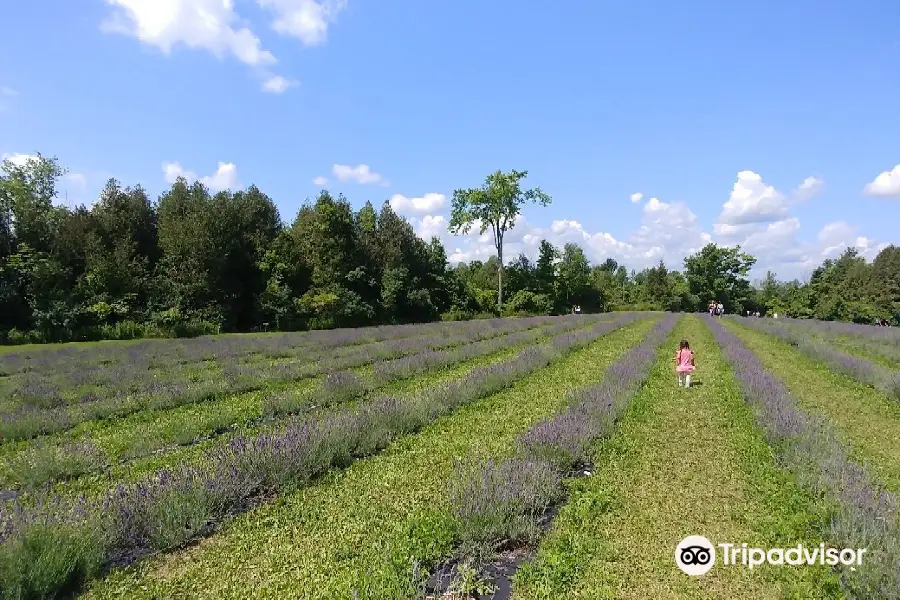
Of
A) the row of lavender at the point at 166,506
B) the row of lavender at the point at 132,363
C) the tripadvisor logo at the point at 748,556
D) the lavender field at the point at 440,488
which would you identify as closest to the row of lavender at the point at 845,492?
the lavender field at the point at 440,488

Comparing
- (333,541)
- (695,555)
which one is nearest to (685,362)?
(695,555)

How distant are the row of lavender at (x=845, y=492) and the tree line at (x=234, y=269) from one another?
1230 inches

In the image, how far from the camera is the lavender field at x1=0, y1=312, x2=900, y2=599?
13.4ft

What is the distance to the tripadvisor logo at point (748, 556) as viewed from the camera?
4352 mm

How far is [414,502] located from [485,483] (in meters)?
0.99

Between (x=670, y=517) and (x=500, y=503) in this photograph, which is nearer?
(x=500, y=503)

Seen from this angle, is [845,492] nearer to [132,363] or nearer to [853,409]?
[853,409]

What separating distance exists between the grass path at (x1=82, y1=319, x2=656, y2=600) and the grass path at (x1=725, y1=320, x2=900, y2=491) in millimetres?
5561

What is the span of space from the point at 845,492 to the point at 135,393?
45.7ft

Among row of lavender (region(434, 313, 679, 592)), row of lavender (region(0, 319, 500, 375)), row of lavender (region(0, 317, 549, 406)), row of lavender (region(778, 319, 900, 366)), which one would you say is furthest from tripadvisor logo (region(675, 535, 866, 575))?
row of lavender (region(778, 319, 900, 366))

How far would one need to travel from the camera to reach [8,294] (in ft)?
90.5

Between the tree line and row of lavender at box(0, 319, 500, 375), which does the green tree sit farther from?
row of lavender at box(0, 319, 500, 375)

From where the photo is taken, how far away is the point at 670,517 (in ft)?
17.3

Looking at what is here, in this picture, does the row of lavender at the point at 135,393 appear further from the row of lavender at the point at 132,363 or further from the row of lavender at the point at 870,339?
the row of lavender at the point at 870,339
